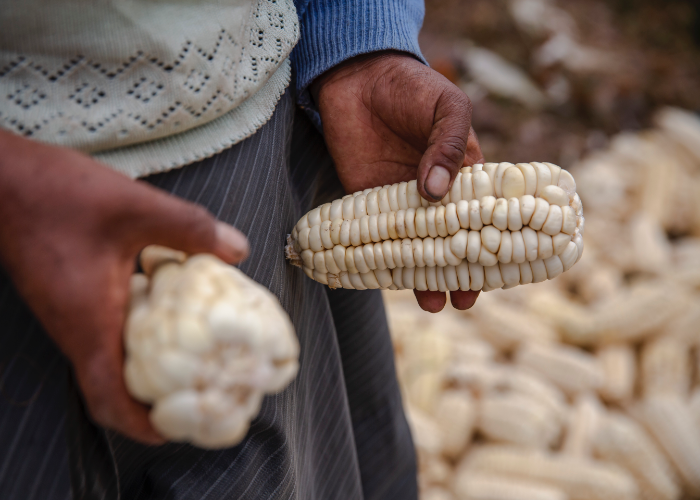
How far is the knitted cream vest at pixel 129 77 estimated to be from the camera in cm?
57

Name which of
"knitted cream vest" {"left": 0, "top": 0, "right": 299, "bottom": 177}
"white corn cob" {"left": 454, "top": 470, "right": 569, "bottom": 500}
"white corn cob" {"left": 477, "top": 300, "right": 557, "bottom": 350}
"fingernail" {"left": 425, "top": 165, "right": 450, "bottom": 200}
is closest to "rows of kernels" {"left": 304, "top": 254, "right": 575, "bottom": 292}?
"fingernail" {"left": 425, "top": 165, "right": 450, "bottom": 200}

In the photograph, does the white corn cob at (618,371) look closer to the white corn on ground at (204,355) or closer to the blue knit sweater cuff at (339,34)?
the blue knit sweater cuff at (339,34)

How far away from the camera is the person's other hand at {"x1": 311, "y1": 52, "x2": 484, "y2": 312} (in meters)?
0.90

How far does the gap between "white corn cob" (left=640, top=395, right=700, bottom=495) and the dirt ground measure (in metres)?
1.87

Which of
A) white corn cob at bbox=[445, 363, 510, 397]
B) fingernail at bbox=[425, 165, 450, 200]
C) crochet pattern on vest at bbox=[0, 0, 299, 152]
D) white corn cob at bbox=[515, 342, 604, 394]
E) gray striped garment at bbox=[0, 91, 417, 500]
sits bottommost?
white corn cob at bbox=[445, 363, 510, 397]

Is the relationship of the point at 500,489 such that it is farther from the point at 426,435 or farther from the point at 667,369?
the point at 667,369

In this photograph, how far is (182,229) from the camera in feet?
1.70

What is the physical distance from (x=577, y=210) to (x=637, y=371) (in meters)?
1.72

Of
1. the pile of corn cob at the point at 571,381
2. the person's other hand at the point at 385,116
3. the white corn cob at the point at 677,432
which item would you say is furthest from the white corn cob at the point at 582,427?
the person's other hand at the point at 385,116

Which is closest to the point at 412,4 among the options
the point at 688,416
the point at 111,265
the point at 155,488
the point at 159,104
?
the point at 159,104

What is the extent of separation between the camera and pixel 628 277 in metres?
2.72

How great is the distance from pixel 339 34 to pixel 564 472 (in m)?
1.58

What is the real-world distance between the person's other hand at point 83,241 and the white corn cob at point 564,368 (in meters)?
1.91

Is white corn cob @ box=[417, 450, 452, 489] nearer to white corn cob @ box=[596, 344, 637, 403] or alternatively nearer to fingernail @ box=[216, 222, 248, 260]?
white corn cob @ box=[596, 344, 637, 403]
